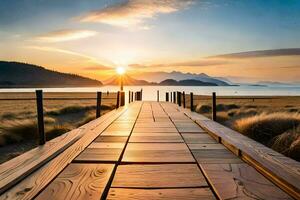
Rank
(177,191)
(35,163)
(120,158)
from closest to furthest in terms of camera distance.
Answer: (177,191)
(35,163)
(120,158)

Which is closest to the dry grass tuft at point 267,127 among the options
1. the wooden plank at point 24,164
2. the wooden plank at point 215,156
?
the wooden plank at point 215,156

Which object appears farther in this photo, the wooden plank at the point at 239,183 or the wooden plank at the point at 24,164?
the wooden plank at the point at 24,164

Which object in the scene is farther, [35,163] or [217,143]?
[217,143]

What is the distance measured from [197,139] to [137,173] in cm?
214

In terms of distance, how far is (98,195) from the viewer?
221 cm

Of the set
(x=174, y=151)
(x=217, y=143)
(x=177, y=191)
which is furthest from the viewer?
(x=217, y=143)

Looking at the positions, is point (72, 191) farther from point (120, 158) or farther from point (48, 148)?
point (48, 148)

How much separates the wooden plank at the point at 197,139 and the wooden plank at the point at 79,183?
187 cm

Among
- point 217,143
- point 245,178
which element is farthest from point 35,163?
point 217,143

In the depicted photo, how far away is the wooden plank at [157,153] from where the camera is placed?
336 centimetres

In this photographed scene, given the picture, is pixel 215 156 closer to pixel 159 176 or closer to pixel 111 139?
pixel 159 176

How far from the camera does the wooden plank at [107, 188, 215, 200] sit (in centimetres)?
222

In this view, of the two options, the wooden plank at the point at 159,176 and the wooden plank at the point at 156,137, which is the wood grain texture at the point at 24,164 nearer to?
the wooden plank at the point at 159,176

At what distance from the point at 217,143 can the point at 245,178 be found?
5.85ft
